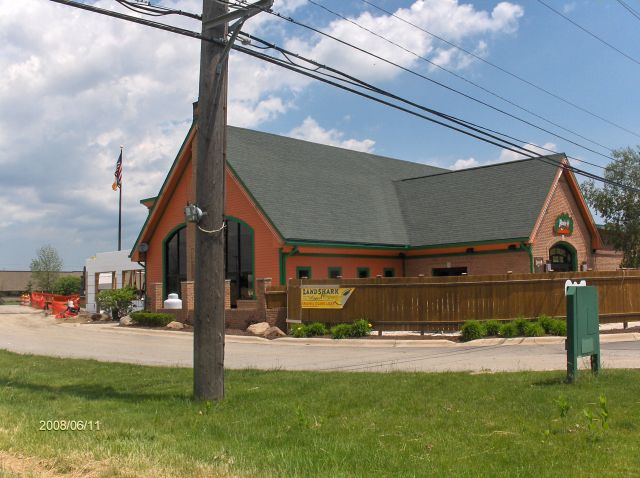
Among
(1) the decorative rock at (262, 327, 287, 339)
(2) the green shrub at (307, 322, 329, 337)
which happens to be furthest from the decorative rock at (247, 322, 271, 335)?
(2) the green shrub at (307, 322, 329, 337)

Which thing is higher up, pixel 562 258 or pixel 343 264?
pixel 562 258

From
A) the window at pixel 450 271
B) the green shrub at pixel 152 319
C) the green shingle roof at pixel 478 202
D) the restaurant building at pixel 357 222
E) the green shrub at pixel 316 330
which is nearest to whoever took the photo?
the green shrub at pixel 316 330

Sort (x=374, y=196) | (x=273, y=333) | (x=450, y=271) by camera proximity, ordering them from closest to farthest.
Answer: (x=273, y=333) < (x=450, y=271) < (x=374, y=196)

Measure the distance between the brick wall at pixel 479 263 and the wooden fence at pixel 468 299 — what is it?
4781 mm

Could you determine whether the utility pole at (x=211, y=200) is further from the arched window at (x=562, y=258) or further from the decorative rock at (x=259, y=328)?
the arched window at (x=562, y=258)

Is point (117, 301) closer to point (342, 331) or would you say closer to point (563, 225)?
point (342, 331)

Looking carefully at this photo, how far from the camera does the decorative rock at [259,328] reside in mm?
22062

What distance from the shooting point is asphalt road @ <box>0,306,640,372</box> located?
45.6ft

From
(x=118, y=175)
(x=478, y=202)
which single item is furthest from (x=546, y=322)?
(x=118, y=175)

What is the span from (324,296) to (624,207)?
59.5 ft

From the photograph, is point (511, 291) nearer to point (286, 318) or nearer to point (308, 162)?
point (286, 318)

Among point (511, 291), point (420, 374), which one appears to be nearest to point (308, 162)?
point (511, 291)

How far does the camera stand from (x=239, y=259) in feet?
89.6
